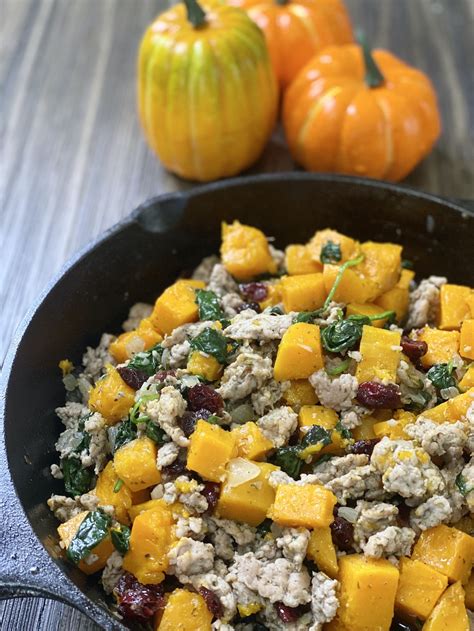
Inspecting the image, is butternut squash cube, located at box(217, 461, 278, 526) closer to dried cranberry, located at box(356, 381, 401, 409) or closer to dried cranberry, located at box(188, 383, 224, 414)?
dried cranberry, located at box(188, 383, 224, 414)

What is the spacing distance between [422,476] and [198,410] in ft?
2.11

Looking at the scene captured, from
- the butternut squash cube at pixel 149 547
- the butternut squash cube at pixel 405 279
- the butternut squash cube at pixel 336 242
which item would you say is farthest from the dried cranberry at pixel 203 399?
the butternut squash cube at pixel 405 279

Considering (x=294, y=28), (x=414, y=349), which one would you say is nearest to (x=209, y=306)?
(x=414, y=349)

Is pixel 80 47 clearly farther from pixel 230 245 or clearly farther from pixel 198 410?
pixel 198 410

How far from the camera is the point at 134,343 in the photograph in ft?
7.79

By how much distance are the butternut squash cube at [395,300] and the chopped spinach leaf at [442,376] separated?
0.36 meters

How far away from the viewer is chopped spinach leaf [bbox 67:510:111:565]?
1861 millimetres

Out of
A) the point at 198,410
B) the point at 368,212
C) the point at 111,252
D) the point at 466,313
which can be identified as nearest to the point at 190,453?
the point at 198,410

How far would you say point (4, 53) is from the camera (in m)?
4.20

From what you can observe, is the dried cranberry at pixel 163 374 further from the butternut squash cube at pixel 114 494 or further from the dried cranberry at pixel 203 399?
the butternut squash cube at pixel 114 494

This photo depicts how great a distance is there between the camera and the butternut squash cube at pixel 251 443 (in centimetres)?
195

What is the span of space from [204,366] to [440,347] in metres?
0.75

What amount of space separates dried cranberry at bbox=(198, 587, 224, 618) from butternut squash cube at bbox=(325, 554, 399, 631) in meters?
0.29

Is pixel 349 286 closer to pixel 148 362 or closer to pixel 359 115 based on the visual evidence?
pixel 148 362
